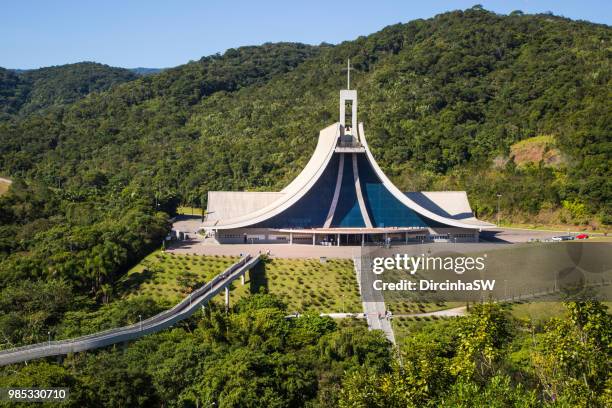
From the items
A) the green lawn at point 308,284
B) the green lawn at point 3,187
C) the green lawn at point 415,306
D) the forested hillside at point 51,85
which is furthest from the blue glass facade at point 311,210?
the forested hillside at point 51,85

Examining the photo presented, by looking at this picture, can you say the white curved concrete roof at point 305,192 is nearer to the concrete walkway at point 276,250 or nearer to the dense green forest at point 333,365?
the concrete walkway at point 276,250

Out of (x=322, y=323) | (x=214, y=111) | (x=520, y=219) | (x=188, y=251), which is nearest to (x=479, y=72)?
(x=520, y=219)

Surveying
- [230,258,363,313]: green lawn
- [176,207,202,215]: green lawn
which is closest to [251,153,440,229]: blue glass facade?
[230,258,363,313]: green lawn

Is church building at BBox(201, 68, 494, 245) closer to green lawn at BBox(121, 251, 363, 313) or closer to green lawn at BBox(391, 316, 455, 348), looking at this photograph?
green lawn at BBox(121, 251, 363, 313)

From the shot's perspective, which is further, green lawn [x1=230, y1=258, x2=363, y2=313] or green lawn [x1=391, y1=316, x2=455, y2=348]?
green lawn [x1=230, y1=258, x2=363, y2=313]

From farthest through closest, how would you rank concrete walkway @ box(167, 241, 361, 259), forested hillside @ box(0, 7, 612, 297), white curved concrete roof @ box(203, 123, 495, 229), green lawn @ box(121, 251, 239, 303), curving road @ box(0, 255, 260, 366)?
forested hillside @ box(0, 7, 612, 297)
white curved concrete roof @ box(203, 123, 495, 229)
concrete walkway @ box(167, 241, 361, 259)
green lawn @ box(121, 251, 239, 303)
curving road @ box(0, 255, 260, 366)

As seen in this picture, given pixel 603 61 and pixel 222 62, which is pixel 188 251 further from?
pixel 222 62

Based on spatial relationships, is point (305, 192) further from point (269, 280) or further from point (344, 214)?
point (269, 280)
